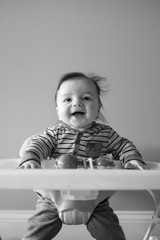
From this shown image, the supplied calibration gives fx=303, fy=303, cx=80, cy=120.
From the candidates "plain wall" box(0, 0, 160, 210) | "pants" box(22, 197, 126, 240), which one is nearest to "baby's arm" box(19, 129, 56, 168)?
"pants" box(22, 197, 126, 240)

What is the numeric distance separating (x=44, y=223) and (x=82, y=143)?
0.82 feet

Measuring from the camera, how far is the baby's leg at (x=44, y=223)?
0.83m

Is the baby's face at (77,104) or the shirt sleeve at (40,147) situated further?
the baby's face at (77,104)

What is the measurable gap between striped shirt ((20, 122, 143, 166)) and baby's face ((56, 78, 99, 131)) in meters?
0.03

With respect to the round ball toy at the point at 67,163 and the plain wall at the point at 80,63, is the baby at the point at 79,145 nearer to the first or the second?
the round ball toy at the point at 67,163

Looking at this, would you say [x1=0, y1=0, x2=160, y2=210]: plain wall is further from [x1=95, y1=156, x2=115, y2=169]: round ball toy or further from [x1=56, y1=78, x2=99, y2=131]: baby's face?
[x1=95, y1=156, x2=115, y2=169]: round ball toy

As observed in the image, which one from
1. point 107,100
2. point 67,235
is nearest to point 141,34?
point 107,100

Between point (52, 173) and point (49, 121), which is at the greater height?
point (49, 121)

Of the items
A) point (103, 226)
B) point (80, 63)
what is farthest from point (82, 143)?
point (80, 63)

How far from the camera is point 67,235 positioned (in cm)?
114

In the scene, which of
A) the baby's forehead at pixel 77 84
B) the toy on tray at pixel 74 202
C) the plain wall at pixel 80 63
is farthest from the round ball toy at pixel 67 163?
the plain wall at pixel 80 63

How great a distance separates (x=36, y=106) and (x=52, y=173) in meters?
0.71

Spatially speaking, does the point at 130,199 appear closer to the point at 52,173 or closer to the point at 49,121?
the point at 49,121

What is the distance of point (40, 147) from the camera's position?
0.84m
